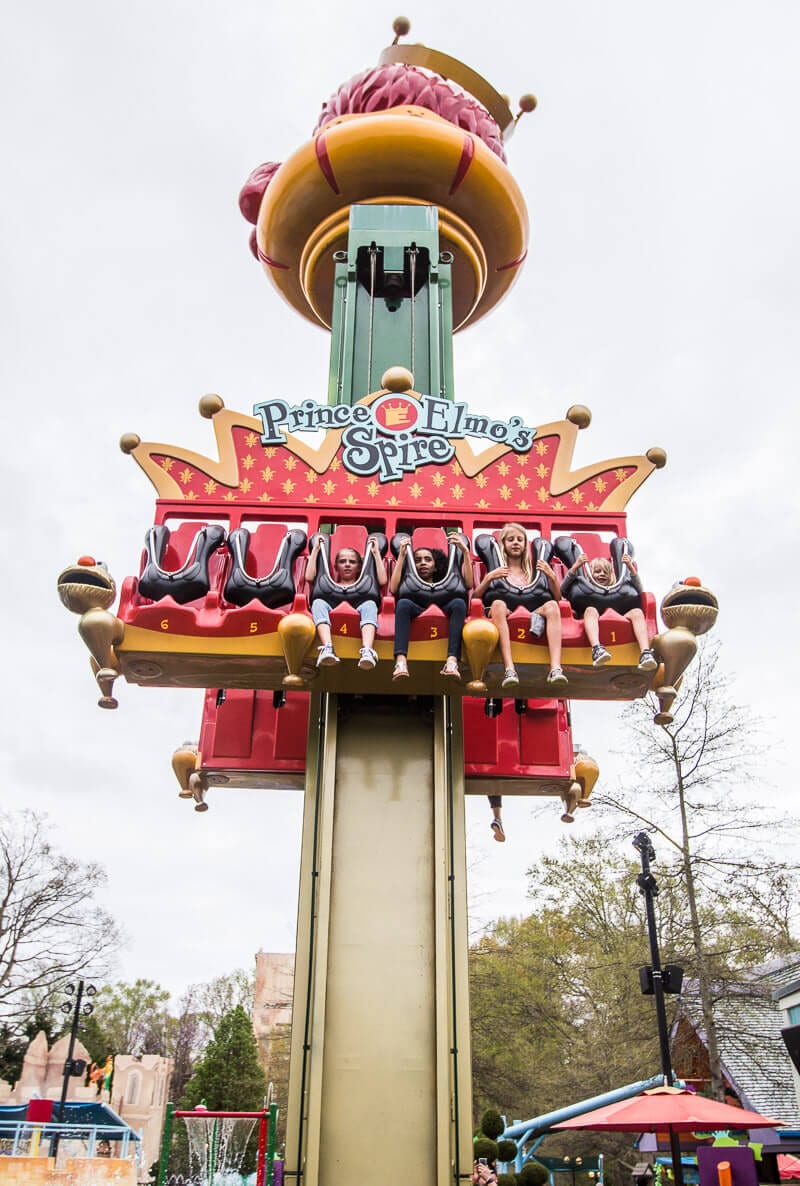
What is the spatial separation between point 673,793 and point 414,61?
1514cm

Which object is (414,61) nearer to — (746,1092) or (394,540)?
(394,540)

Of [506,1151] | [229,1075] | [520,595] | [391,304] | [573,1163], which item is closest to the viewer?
[520,595]

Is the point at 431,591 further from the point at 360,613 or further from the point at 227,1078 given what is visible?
the point at 227,1078

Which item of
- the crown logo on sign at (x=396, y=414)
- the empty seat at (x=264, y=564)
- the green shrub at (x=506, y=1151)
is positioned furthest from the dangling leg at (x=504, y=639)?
the green shrub at (x=506, y=1151)

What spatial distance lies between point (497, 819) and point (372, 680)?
3.32 meters

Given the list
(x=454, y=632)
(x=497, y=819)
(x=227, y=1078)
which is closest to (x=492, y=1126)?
(x=497, y=819)

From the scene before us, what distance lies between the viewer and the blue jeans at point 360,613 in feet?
31.0

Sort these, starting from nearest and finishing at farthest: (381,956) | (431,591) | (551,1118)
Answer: (381,956) → (431,591) → (551,1118)

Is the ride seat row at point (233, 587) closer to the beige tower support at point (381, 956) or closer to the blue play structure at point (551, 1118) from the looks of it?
the beige tower support at point (381, 956)

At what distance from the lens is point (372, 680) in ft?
32.8

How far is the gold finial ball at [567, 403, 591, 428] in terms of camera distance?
444 inches

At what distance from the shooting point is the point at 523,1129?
2117cm

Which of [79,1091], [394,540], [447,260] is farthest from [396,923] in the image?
[79,1091]

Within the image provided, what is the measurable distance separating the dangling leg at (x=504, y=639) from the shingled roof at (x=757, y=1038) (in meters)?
12.1
